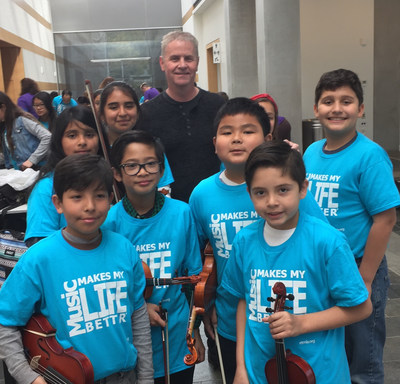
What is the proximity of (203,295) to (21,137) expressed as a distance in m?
3.62

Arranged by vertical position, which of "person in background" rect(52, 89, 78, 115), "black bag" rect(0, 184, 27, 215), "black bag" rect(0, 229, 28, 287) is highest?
"person in background" rect(52, 89, 78, 115)

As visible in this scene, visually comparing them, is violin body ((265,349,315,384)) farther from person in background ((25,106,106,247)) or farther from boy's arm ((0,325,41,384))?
person in background ((25,106,106,247))

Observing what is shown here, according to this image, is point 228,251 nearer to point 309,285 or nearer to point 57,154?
point 309,285

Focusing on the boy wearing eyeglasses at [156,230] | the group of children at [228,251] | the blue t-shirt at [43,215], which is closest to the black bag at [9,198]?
the group of children at [228,251]

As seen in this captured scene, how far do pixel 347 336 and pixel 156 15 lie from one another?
1908 centimetres

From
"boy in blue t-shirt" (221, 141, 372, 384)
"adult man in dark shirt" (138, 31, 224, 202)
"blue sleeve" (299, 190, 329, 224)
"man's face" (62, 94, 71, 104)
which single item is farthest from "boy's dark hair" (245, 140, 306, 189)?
"man's face" (62, 94, 71, 104)

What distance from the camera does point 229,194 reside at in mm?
2076

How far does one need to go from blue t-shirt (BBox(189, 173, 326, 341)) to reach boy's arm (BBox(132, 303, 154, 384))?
0.35 metres

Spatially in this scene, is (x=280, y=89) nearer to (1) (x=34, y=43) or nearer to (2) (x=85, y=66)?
(1) (x=34, y=43)

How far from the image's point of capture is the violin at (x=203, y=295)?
1857mm

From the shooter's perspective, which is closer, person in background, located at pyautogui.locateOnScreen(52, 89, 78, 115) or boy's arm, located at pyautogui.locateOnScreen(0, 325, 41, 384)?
boy's arm, located at pyautogui.locateOnScreen(0, 325, 41, 384)

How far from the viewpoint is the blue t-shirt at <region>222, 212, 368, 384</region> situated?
1.63 meters

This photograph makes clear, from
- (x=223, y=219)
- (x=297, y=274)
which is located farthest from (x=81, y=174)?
(x=297, y=274)

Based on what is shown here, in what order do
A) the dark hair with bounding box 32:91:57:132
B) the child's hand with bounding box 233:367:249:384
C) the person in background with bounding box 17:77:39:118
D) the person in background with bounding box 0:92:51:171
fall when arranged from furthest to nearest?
the person in background with bounding box 17:77:39:118, the dark hair with bounding box 32:91:57:132, the person in background with bounding box 0:92:51:171, the child's hand with bounding box 233:367:249:384
